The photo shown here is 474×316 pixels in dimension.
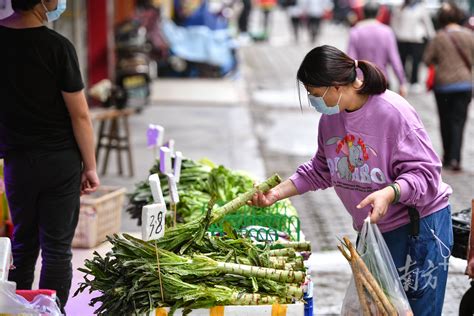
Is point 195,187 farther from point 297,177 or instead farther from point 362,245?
point 362,245

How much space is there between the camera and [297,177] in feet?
15.8

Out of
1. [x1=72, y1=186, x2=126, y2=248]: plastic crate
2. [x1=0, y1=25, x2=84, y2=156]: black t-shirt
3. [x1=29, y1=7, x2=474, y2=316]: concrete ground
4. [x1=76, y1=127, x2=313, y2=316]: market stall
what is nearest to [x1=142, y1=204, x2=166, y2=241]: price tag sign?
[x1=76, y1=127, x2=313, y2=316]: market stall

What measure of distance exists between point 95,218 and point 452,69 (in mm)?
5164

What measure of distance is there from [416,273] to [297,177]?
0.81 metres

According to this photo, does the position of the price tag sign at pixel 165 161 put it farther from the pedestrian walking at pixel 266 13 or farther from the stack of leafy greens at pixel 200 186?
the pedestrian walking at pixel 266 13

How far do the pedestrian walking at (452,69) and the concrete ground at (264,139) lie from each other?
0.57m

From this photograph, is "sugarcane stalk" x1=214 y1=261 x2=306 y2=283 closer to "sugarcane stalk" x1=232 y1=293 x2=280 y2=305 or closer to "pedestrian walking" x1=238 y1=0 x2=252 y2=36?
"sugarcane stalk" x1=232 y1=293 x2=280 y2=305

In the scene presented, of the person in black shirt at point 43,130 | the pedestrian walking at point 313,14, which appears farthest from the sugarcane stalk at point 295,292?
the pedestrian walking at point 313,14

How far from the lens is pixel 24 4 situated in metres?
4.82

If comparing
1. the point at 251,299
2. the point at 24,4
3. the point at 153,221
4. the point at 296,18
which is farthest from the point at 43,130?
the point at 296,18

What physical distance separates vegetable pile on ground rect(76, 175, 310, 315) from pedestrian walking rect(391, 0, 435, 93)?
12.8 meters

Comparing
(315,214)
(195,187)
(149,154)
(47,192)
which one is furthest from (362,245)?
(149,154)

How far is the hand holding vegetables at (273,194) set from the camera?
476 centimetres

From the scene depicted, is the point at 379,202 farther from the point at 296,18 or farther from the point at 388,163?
the point at 296,18
